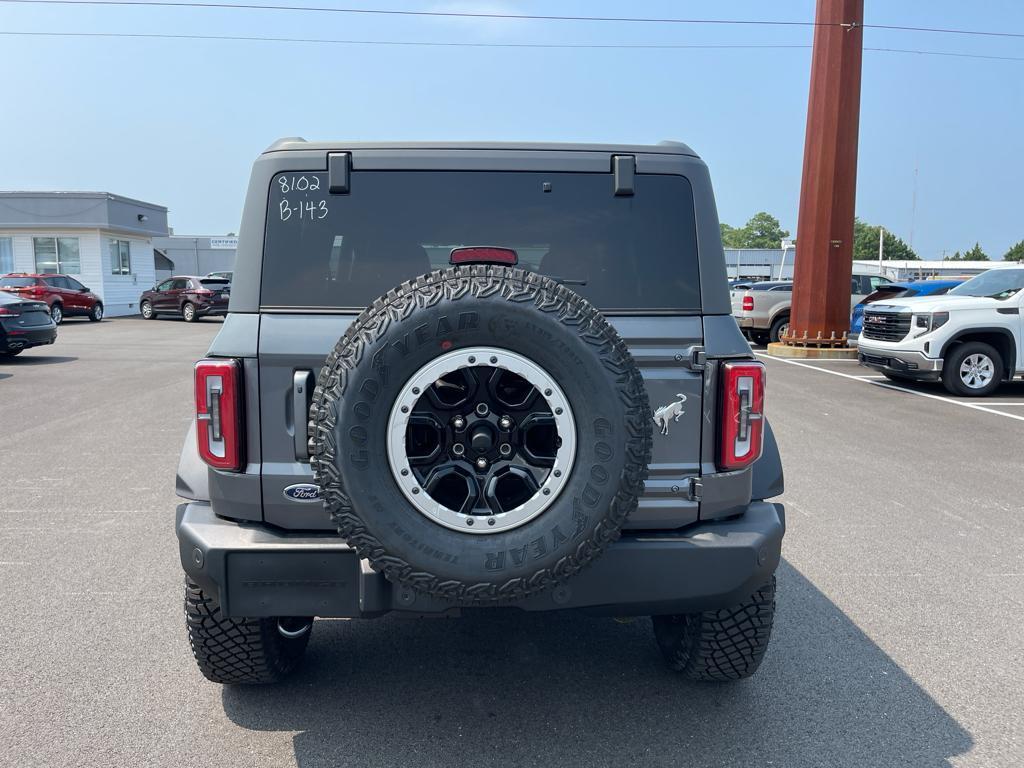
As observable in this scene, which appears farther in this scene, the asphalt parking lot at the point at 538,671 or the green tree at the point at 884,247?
the green tree at the point at 884,247

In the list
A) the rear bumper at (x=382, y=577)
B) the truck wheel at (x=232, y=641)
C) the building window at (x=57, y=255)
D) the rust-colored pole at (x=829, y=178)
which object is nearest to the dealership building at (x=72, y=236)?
the building window at (x=57, y=255)

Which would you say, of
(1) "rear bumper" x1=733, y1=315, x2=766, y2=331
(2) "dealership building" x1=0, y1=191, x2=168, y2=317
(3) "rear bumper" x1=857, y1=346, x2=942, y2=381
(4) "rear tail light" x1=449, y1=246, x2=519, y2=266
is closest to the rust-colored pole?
(1) "rear bumper" x1=733, y1=315, x2=766, y2=331

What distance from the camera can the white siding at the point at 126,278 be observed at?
34375 millimetres

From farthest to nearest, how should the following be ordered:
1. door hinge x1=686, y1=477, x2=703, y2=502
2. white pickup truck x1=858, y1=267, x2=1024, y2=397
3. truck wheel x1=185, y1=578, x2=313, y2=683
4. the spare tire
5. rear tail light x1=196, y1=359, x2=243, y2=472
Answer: white pickup truck x1=858, y1=267, x2=1024, y2=397 < truck wheel x1=185, y1=578, x2=313, y2=683 < door hinge x1=686, y1=477, x2=703, y2=502 < rear tail light x1=196, y1=359, x2=243, y2=472 < the spare tire

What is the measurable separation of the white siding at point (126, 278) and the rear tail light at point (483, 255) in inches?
1395

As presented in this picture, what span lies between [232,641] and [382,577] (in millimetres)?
911

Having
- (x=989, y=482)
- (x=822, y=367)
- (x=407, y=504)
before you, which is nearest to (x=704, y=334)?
(x=407, y=504)

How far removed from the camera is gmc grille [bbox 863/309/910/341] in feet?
40.1

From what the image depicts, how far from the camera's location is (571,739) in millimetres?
2967

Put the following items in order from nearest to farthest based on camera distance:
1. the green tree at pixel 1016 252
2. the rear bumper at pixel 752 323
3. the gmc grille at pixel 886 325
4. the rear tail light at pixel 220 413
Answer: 1. the rear tail light at pixel 220 413
2. the gmc grille at pixel 886 325
3. the rear bumper at pixel 752 323
4. the green tree at pixel 1016 252

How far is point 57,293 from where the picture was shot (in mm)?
27438

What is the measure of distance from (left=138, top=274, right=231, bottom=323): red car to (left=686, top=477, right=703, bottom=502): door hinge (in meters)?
29.6

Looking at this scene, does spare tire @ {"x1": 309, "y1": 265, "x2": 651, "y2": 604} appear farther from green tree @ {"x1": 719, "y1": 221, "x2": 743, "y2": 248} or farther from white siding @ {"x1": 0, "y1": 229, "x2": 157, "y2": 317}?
green tree @ {"x1": 719, "y1": 221, "x2": 743, "y2": 248}

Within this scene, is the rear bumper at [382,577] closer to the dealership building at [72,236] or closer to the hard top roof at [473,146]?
the hard top roof at [473,146]
